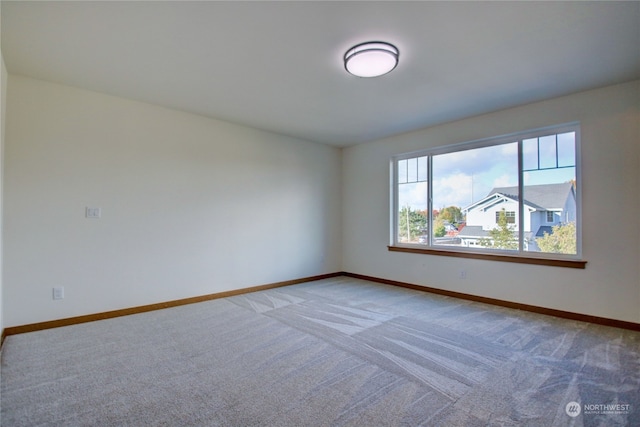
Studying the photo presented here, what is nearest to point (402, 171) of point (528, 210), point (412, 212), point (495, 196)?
point (412, 212)

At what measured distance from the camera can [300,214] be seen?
5.46m

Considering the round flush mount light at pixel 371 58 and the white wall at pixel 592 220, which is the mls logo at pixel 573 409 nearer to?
the white wall at pixel 592 220

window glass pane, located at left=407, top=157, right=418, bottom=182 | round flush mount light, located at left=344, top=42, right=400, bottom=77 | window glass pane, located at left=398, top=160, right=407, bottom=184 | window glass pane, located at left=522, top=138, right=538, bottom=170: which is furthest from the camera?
window glass pane, located at left=398, top=160, right=407, bottom=184

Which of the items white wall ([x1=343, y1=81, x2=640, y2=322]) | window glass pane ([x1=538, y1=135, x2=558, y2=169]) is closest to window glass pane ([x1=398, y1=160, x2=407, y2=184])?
white wall ([x1=343, y1=81, x2=640, y2=322])

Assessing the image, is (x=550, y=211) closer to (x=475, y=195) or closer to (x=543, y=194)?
(x=543, y=194)

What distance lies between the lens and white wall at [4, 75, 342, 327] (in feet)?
10.1

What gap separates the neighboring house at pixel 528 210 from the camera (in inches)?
142

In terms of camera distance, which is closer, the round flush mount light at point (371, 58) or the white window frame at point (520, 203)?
the round flush mount light at point (371, 58)

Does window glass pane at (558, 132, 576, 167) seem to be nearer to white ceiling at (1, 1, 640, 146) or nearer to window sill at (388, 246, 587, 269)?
white ceiling at (1, 1, 640, 146)

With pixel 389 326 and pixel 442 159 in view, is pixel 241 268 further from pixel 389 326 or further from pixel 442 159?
pixel 442 159

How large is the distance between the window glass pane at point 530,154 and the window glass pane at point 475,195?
0.10 metres

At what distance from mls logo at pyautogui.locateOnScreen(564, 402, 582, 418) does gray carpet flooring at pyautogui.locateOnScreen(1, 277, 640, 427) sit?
24 millimetres

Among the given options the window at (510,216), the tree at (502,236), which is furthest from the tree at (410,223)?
the window at (510,216)

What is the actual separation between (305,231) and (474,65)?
3.60 meters
